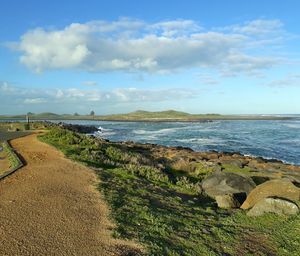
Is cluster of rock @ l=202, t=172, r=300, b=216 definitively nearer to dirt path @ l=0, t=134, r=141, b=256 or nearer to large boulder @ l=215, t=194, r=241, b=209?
large boulder @ l=215, t=194, r=241, b=209

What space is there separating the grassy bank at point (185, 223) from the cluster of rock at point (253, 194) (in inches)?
16.7

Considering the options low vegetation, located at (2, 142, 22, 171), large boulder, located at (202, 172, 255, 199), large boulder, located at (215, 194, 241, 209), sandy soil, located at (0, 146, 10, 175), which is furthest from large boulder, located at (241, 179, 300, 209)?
sandy soil, located at (0, 146, 10, 175)

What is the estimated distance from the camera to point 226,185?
16.5 metres

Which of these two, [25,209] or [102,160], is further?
[102,160]

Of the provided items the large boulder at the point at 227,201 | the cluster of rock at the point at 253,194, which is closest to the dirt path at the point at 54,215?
the large boulder at the point at 227,201

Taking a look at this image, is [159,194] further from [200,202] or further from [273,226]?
[273,226]

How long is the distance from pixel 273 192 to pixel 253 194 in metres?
0.80

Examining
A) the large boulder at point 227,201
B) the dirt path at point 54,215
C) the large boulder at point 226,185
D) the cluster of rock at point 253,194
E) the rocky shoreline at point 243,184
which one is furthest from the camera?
the large boulder at point 226,185

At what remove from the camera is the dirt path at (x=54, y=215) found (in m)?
8.36

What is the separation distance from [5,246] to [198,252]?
442 cm

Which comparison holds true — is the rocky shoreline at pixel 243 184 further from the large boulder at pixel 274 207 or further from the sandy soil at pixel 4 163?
the sandy soil at pixel 4 163

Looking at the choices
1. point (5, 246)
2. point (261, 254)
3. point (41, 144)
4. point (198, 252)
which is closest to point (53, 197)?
point (5, 246)

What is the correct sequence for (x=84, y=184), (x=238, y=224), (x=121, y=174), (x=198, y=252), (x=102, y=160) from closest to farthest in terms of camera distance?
(x=198, y=252)
(x=238, y=224)
(x=84, y=184)
(x=121, y=174)
(x=102, y=160)

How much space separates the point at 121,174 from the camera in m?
17.6
